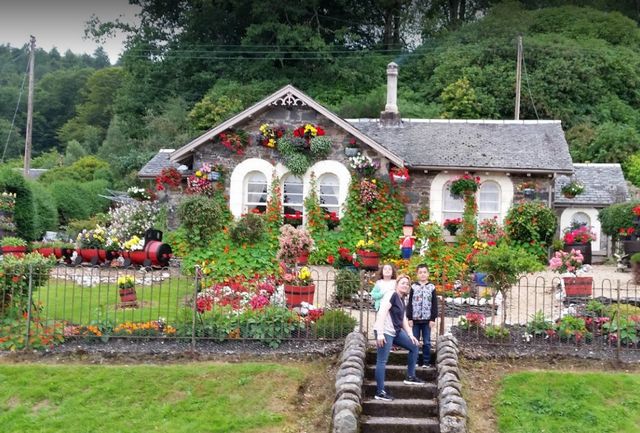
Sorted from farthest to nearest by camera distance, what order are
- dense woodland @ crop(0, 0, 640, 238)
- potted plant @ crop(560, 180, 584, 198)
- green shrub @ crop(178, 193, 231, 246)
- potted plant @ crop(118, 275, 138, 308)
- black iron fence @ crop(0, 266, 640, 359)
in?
dense woodland @ crop(0, 0, 640, 238), potted plant @ crop(560, 180, 584, 198), green shrub @ crop(178, 193, 231, 246), potted plant @ crop(118, 275, 138, 308), black iron fence @ crop(0, 266, 640, 359)

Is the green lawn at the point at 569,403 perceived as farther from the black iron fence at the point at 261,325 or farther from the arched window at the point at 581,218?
the arched window at the point at 581,218

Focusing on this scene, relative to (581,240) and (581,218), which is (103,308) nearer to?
(581,240)

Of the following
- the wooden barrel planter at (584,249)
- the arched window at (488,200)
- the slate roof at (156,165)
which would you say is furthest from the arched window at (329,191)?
the wooden barrel planter at (584,249)

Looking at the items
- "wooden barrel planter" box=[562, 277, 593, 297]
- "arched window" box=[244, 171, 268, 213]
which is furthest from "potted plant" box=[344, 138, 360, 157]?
"wooden barrel planter" box=[562, 277, 593, 297]

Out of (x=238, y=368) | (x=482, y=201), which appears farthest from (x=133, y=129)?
(x=238, y=368)

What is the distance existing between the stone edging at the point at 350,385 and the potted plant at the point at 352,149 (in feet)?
31.7

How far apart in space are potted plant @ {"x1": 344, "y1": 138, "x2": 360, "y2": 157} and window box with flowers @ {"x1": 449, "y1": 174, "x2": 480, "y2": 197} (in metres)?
2.88

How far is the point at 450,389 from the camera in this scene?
10.3 m

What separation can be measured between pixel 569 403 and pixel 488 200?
11.6 m

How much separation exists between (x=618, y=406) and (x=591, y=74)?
114 feet

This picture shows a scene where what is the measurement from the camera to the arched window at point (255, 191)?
21.5 m

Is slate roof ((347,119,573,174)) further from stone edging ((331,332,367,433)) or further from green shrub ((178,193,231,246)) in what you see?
stone edging ((331,332,367,433))

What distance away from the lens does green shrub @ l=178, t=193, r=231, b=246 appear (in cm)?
1942

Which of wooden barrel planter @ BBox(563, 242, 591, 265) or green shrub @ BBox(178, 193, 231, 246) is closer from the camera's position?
green shrub @ BBox(178, 193, 231, 246)
